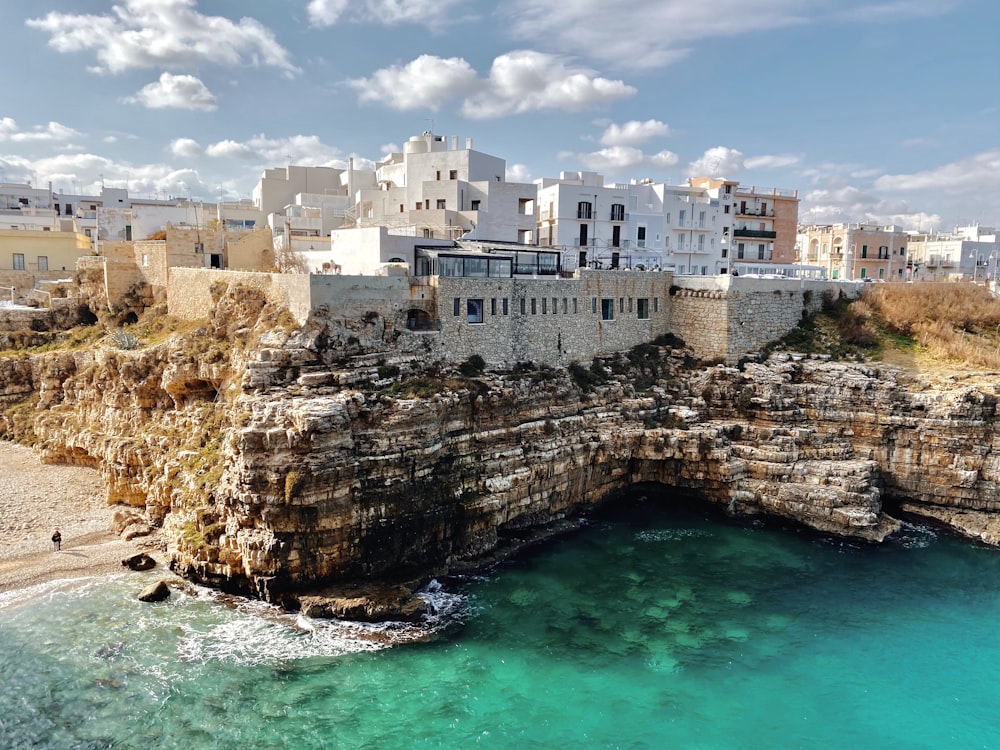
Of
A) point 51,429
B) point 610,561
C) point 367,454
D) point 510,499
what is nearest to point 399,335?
point 367,454

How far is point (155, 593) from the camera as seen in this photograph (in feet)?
66.6

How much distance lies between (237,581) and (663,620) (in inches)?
526

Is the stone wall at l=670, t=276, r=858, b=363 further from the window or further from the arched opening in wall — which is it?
the arched opening in wall

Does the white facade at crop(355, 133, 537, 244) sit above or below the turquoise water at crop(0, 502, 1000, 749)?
above

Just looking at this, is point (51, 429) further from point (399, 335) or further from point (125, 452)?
point (399, 335)

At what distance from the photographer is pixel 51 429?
3111 centimetres

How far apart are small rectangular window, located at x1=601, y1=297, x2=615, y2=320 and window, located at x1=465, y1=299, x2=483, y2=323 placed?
301 inches

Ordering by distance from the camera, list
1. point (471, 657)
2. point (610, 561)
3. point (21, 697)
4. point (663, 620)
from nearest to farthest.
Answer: point (21, 697) → point (471, 657) → point (663, 620) → point (610, 561)

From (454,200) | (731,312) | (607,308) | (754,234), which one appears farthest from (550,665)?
(754,234)

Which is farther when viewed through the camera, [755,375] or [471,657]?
[755,375]

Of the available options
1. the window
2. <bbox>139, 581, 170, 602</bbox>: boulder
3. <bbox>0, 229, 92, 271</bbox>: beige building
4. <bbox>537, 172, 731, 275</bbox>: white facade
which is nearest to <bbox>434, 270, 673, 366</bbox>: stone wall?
the window

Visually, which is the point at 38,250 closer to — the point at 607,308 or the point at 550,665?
the point at 607,308

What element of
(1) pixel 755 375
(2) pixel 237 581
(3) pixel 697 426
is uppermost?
(1) pixel 755 375

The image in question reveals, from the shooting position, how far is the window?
26.9 metres
